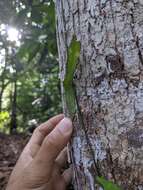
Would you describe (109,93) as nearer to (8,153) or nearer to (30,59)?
(30,59)

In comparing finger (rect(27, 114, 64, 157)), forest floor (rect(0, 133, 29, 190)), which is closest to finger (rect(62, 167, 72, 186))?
Result: finger (rect(27, 114, 64, 157))

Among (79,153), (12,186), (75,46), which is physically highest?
(75,46)

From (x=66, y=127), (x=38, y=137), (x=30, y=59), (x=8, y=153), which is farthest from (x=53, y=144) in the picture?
(x=8, y=153)

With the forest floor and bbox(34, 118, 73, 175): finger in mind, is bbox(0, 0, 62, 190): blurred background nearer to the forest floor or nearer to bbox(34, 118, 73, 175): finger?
the forest floor

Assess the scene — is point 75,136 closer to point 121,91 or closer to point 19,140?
point 121,91

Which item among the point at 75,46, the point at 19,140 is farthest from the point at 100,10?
the point at 19,140

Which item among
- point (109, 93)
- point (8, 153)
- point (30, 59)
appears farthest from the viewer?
point (8, 153)
